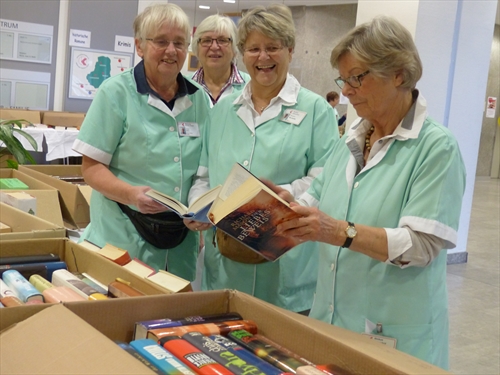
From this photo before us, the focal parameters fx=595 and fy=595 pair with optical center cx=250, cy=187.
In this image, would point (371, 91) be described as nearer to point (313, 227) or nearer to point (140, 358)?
point (313, 227)

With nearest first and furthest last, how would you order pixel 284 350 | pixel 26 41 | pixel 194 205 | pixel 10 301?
pixel 284 350 → pixel 10 301 → pixel 194 205 → pixel 26 41

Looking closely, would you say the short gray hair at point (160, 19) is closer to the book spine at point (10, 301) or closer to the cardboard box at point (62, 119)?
the book spine at point (10, 301)

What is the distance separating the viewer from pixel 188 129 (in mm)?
2426

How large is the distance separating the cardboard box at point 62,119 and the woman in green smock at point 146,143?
5.34 meters

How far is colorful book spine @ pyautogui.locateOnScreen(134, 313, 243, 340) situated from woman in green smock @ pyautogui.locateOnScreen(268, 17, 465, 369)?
0.35 meters

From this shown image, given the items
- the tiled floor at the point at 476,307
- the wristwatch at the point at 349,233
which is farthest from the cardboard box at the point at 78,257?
the tiled floor at the point at 476,307

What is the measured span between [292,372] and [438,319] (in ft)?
2.49

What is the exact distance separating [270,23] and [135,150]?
71 centimetres

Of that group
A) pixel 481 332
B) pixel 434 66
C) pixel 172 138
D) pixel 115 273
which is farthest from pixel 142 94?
pixel 434 66

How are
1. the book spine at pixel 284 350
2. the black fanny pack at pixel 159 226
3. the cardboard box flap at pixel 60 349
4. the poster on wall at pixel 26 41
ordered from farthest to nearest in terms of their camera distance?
the poster on wall at pixel 26 41, the black fanny pack at pixel 159 226, the book spine at pixel 284 350, the cardboard box flap at pixel 60 349

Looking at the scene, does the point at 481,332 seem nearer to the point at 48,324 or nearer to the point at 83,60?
the point at 48,324

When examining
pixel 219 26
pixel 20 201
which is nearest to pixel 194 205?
pixel 20 201

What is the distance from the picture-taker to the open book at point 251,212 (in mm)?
1536

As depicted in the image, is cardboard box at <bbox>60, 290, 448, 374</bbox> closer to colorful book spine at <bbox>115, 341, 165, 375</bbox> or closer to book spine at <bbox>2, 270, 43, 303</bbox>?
colorful book spine at <bbox>115, 341, 165, 375</bbox>
